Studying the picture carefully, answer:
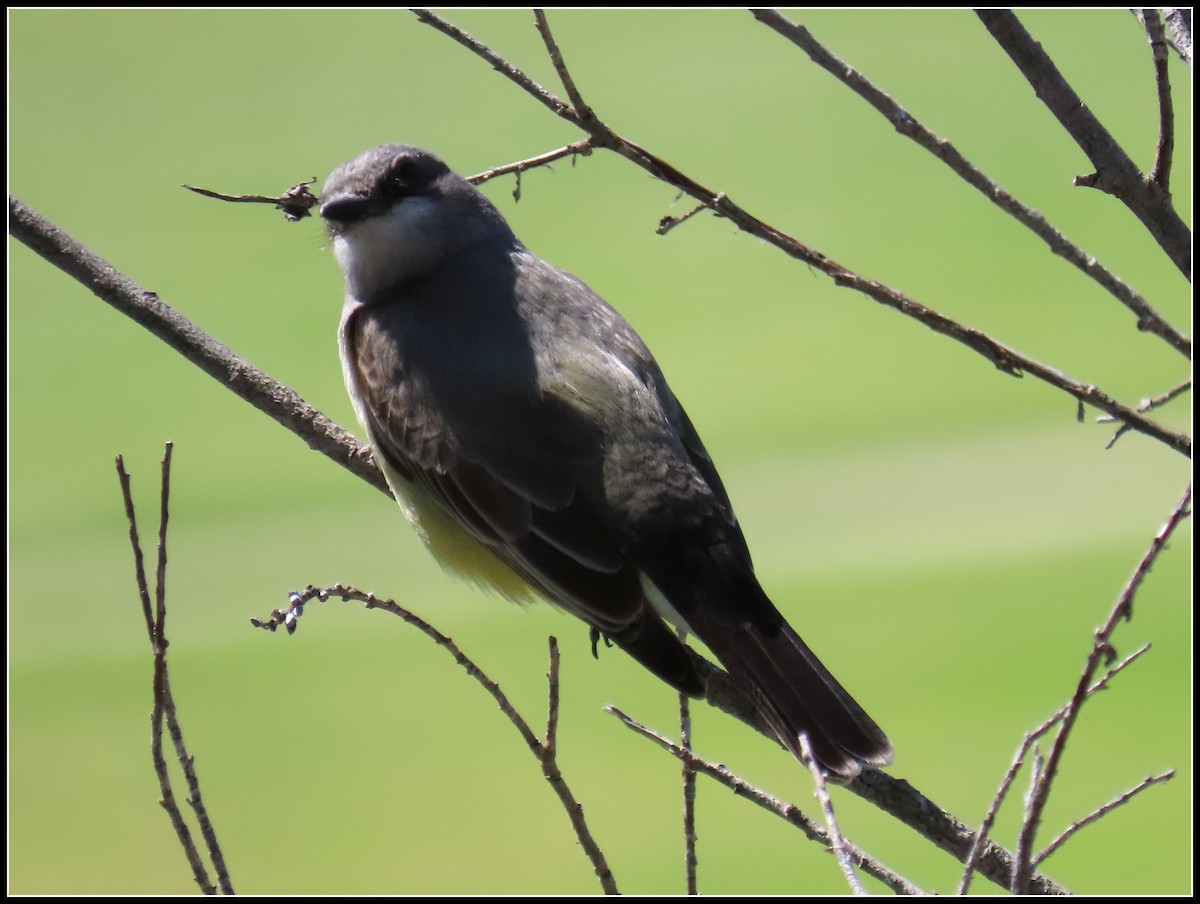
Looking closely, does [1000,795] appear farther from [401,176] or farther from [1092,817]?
[401,176]

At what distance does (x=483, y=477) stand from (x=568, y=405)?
8.6 inches

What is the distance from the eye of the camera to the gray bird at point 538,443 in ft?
7.70

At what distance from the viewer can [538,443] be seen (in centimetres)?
253

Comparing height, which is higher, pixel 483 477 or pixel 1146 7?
pixel 483 477

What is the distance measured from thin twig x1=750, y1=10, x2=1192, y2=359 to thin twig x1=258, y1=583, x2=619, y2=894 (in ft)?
2.19

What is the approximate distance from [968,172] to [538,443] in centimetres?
133

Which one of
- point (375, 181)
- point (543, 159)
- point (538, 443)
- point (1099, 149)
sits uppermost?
point (375, 181)

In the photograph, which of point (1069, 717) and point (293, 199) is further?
point (293, 199)

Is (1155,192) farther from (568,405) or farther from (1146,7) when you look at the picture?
(568,405)

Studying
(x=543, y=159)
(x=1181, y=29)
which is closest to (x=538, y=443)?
(x=543, y=159)

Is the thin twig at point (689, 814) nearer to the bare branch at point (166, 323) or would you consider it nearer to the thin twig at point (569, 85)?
the thin twig at point (569, 85)

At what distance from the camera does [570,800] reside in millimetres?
1424

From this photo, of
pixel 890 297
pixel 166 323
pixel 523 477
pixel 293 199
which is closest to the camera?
pixel 890 297

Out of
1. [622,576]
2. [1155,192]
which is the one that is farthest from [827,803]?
[622,576]
